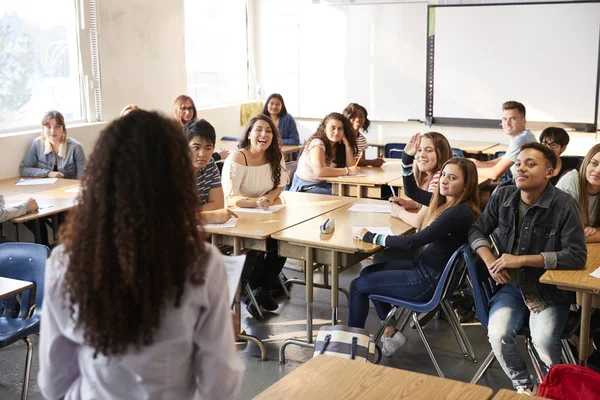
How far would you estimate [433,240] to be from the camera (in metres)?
3.60

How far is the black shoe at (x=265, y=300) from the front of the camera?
15.6 feet

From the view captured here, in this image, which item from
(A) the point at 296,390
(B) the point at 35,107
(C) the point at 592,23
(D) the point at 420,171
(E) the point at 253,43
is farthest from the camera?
(E) the point at 253,43

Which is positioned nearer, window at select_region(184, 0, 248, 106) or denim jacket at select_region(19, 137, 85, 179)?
denim jacket at select_region(19, 137, 85, 179)

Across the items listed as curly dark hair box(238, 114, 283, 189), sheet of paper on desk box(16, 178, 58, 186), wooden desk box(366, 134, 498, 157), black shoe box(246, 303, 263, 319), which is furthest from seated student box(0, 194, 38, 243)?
wooden desk box(366, 134, 498, 157)

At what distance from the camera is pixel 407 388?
1.93 metres

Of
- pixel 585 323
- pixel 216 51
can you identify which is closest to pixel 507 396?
pixel 585 323

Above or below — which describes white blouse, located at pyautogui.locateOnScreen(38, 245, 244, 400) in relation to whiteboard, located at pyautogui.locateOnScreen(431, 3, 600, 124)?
below

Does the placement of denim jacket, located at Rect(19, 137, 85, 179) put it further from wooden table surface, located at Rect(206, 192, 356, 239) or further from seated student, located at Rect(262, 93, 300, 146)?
seated student, located at Rect(262, 93, 300, 146)

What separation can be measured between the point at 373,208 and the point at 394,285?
3.23ft

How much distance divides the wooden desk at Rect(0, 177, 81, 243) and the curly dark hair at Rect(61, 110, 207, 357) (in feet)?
11.0

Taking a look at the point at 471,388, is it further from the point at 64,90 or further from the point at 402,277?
the point at 64,90

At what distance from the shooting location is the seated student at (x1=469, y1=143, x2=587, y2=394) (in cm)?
312

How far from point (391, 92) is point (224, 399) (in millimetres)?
7439

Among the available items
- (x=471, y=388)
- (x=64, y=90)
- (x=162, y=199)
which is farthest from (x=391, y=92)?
(x=162, y=199)
